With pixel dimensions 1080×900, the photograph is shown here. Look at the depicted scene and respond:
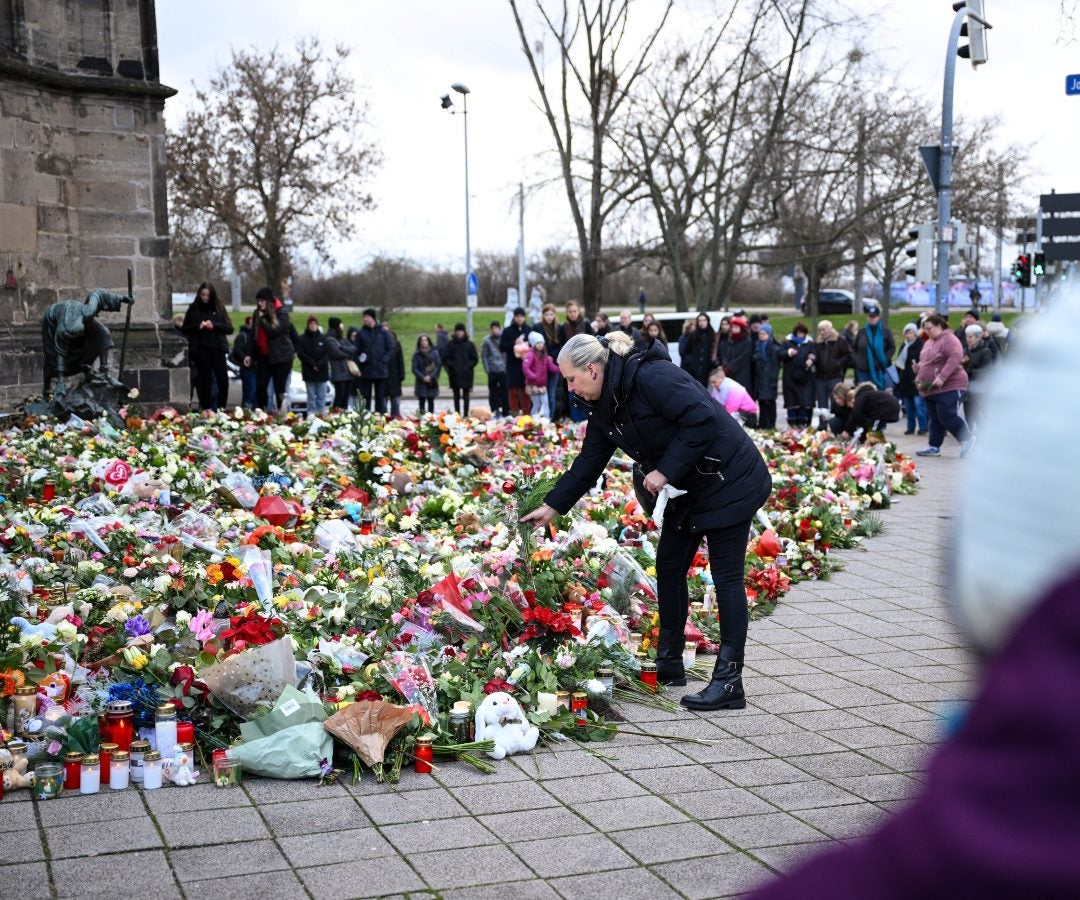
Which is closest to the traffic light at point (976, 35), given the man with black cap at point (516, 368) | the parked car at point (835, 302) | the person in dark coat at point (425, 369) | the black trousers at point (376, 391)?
the man with black cap at point (516, 368)

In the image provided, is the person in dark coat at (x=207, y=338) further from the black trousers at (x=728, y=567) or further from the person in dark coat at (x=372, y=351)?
the black trousers at (x=728, y=567)

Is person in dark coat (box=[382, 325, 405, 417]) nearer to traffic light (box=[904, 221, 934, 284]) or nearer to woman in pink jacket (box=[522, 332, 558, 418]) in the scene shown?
woman in pink jacket (box=[522, 332, 558, 418])

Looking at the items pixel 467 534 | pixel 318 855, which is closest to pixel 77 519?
pixel 467 534

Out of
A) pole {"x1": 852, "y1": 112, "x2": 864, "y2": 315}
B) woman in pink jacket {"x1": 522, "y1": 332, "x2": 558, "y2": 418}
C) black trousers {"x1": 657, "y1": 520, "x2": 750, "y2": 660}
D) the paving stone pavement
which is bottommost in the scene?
the paving stone pavement

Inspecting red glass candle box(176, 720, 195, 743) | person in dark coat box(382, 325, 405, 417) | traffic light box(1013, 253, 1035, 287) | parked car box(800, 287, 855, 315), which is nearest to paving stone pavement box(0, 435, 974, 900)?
red glass candle box(176, 720, 195, 743)

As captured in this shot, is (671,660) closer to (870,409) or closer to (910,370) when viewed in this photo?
(870,409)

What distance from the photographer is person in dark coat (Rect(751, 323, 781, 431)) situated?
19.6m

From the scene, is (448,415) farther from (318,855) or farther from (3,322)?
(318,855)

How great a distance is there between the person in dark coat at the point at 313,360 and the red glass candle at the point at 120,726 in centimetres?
1409

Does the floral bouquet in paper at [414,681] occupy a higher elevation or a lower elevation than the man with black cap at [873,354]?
lower

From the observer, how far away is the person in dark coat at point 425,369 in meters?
23.1

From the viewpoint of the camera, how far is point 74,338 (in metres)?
13.5

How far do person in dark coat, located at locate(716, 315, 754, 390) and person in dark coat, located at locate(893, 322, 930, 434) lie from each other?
2.22 meters

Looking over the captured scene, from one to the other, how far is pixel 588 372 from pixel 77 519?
3.92 meters
